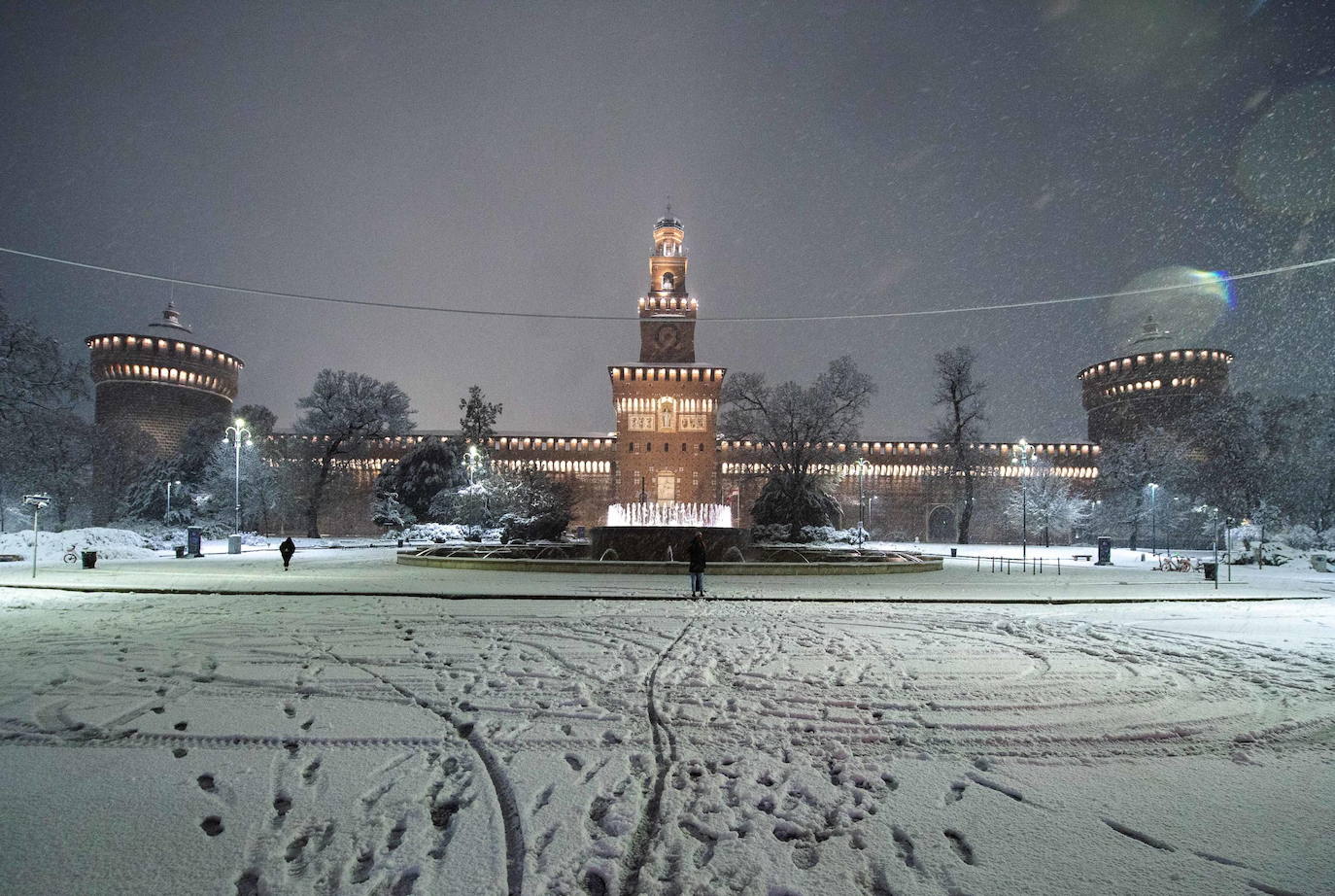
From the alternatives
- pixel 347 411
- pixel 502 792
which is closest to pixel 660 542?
pixel 502 792

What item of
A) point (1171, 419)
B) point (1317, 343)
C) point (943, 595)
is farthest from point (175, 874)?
point (1171, 419)

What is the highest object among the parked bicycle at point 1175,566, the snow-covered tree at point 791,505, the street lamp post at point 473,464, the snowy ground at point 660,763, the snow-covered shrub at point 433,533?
the street lamp post at point 473,464

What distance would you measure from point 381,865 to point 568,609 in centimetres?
729

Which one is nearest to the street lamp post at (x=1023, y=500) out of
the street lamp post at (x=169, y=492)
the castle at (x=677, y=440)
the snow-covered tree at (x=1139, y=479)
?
the snow-covered tree at (x=1139, y=479)

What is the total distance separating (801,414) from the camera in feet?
139

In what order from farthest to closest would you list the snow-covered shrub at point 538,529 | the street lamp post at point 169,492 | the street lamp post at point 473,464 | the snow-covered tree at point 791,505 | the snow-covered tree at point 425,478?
the snow-covered tree at point 425,478, the street lamp post at point 473,464, the snow-covered tree at point 791,505, the street lamp post at point 169,492, the snow-covered shrub at point 538,529

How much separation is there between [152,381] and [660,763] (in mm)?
68178

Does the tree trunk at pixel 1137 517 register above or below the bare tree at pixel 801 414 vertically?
below

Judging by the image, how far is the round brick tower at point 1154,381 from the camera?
199ft

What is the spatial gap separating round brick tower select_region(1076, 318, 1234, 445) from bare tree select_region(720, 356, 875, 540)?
31.3 metres

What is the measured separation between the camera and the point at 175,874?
2744 millimetres

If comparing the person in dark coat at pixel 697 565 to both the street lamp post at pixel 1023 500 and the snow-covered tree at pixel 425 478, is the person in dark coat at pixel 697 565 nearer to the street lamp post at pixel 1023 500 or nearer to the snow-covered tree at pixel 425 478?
the street lamp post at pixel 1023 500

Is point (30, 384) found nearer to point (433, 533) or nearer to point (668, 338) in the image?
point (433, 533)

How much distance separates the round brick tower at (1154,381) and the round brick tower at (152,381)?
75136 mm
